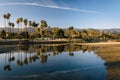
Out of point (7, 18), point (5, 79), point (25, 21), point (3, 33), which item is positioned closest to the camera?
point (5, 79)

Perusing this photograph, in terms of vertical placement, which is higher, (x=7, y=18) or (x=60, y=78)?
(x=7, y=18)

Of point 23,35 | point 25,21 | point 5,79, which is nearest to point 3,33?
point 23,35

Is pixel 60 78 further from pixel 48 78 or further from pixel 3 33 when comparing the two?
pixel 3 33

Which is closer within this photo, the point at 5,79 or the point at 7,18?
the point at 5,79

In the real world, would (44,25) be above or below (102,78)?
above

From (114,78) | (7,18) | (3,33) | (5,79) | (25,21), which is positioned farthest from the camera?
(25,21)

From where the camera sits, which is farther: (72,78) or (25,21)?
(25,21)

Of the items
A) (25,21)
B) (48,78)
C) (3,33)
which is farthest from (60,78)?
(25,21)

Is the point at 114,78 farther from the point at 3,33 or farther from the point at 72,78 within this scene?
the point at 3,33

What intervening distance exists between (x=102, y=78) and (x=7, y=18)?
157494mm

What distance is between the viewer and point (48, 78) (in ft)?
83.5

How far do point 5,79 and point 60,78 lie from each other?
645cm

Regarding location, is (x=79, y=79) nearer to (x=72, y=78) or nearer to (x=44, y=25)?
(x=72, y=78)

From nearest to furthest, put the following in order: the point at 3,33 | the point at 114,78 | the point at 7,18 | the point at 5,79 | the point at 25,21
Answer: the point at 114,78
the point at 5,79
the point at 3,33
the point at 7,18
the point at 25,21
